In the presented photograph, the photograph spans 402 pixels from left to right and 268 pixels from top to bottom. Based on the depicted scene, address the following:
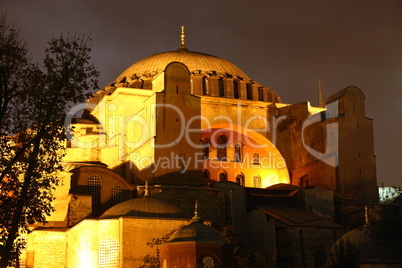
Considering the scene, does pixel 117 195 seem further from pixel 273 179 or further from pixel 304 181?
pixel 304 181

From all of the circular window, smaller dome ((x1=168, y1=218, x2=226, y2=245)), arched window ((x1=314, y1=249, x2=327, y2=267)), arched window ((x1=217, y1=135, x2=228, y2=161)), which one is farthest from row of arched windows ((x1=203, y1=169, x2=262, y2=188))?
the circular window

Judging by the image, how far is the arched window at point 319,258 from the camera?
4372 cm

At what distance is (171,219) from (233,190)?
7539 millimetres

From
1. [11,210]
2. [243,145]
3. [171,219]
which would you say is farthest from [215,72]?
[11,210]

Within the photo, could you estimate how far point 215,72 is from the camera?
56656 mm

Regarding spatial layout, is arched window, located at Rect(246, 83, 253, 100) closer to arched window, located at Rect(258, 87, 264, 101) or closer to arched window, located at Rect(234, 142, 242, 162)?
arched window, located at Rect(258, 87, 264, 101)

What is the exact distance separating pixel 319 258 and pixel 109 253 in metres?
11.9

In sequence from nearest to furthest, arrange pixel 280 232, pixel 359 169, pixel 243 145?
pixel 280 232 < pixel 359 169 < pixel 243 145

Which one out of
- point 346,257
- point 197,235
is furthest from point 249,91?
Answer: point 197,235

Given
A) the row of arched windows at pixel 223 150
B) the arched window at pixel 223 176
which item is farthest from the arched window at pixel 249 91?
the arched window at pixel 223 176

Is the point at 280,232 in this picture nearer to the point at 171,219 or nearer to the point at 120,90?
the point at 171,219

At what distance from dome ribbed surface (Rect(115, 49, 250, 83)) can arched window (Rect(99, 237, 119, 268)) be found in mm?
19035

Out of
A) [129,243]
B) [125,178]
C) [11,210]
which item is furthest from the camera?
[125,178]

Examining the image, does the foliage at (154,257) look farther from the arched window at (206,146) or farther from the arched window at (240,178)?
the arched window at (240,178)
